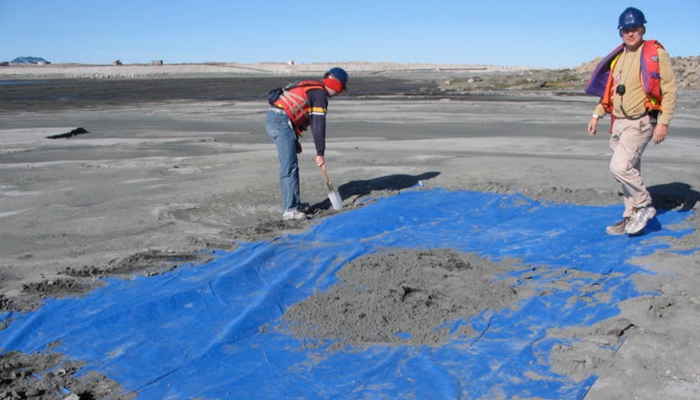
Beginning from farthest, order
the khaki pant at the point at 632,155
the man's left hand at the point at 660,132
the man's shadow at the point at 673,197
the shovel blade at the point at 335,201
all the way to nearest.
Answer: the shovel blade at the point at 335,201 < the man's shadow at the point at 673,197 < the khaki pant at the point at 632,155 < the man's left hand at the point at 660,132

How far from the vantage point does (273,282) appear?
502 cm

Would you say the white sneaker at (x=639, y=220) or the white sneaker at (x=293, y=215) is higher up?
the white sneaker at (x=639, y=220)

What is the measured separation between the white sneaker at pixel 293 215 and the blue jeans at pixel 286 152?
47mm

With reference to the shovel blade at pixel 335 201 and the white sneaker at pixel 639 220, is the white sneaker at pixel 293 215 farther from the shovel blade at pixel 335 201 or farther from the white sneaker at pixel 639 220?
the white sneaker at pixel 639 220

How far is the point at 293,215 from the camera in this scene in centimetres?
706

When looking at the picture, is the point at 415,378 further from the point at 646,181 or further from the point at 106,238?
the point at 646,181

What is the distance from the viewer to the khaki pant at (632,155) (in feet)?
18.6

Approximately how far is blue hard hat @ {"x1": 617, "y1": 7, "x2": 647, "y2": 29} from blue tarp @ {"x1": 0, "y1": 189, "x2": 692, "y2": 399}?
1.85 metres

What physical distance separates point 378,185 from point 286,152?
5.97 ft

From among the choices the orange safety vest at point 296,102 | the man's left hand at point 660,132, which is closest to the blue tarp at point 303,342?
the man's left hand at point 660,132

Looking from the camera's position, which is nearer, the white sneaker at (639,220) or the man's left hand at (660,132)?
the man's left hand at (660,132)

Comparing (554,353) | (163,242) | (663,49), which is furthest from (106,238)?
(663,49)

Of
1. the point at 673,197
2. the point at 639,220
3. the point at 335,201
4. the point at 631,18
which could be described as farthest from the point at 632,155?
the point at 335,201

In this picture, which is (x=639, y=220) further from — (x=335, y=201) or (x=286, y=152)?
(x=286, y=152)
